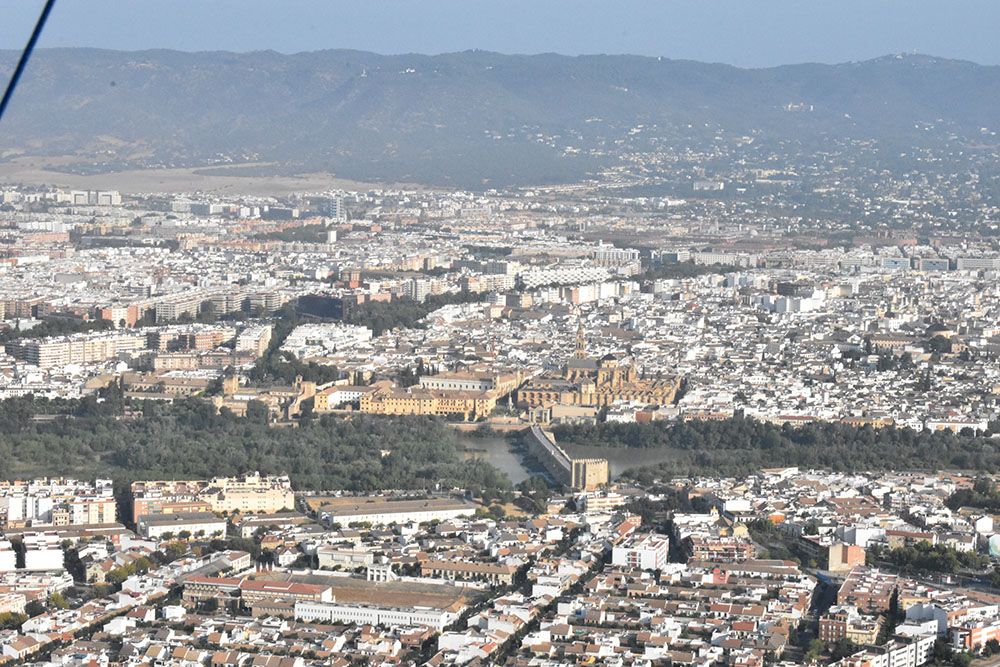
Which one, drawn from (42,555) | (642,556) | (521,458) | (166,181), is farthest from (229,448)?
(166,181)

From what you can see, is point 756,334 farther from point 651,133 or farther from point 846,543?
point 651,133

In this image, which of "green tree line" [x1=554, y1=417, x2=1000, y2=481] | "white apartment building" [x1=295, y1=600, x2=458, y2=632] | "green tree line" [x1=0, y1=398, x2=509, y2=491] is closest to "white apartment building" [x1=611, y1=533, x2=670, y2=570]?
"white apartment building" [x1=295, y1=600, x2=458, y2=632]

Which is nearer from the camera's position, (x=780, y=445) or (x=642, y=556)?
(x=642, y=556)

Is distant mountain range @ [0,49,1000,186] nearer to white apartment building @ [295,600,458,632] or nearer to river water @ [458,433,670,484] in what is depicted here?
river water @ [458,433,670,484]

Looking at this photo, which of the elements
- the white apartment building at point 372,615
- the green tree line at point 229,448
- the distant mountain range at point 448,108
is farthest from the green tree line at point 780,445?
the distant mountain range at point 448,108

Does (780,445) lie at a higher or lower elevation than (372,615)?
lower

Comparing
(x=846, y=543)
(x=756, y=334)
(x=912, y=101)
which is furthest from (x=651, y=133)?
(x=846, y=543)

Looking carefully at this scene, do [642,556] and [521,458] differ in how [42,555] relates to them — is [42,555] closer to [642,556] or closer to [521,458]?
[642,556]

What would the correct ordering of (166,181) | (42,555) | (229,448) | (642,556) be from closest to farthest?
(642,556), (42,555), (229,448), (166,181)

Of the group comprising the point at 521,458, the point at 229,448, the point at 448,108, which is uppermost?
the point at 448,108
